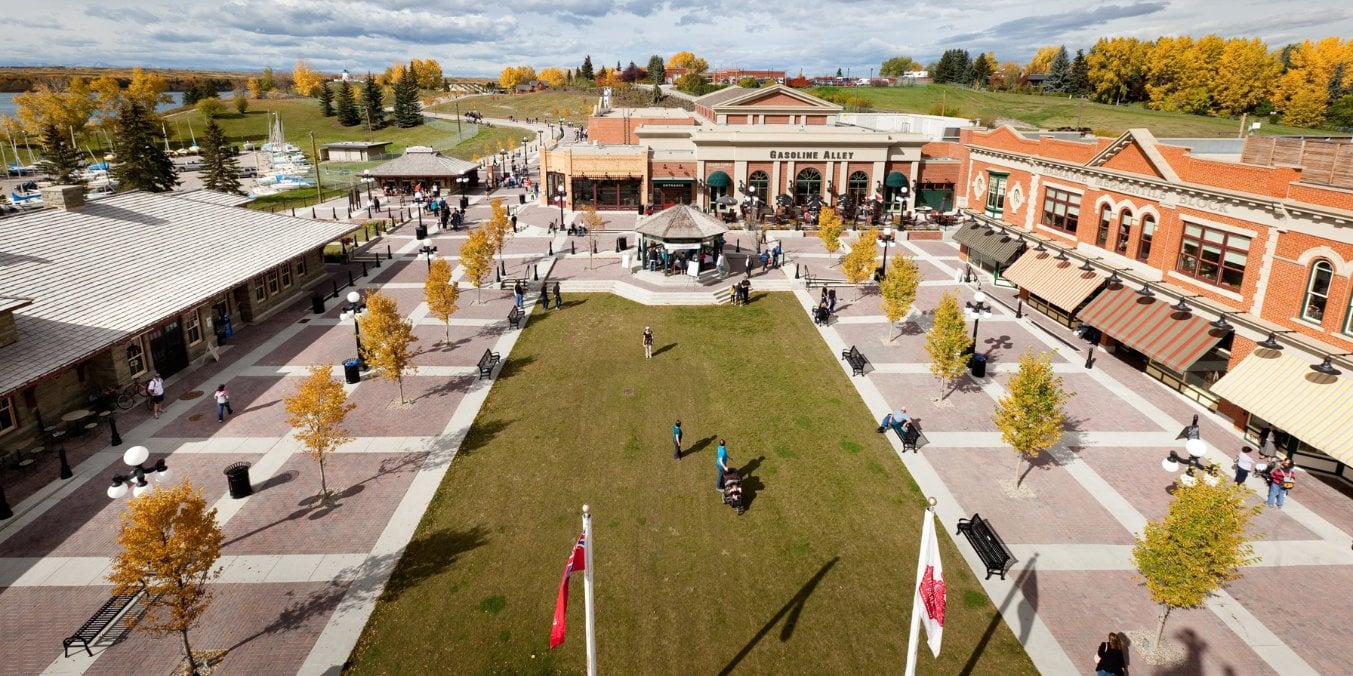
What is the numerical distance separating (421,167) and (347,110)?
79498 mm

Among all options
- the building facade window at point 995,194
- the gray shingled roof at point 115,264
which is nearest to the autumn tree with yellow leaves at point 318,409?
the gray shingled roof at point 115,264

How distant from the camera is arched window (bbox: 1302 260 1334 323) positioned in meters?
19.7

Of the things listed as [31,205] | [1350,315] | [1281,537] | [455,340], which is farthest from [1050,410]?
[31,205]

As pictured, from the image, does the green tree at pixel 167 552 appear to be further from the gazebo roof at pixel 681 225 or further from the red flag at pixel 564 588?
the gazebo roof at pixel 681 225

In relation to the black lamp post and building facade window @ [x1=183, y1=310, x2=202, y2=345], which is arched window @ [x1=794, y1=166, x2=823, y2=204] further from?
building facade window @ [x1=183, y1=310, x2=202, y2=345]

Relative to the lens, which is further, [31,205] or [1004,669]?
[31,205]

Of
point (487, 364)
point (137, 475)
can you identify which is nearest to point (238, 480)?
point (137, 475)

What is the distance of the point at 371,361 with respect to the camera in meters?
22.5

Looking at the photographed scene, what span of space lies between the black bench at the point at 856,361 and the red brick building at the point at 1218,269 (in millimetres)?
10044

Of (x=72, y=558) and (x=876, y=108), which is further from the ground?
(x=876, y=108)

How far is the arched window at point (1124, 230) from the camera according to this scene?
92.6 feet

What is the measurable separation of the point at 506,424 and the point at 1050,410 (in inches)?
652

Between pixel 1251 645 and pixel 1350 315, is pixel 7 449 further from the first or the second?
pixel 1350 315

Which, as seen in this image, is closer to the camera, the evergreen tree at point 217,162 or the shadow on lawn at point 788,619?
the shadow on lawn at point 788,619
